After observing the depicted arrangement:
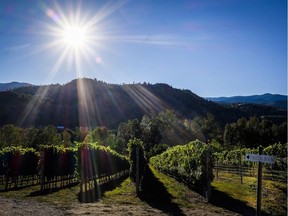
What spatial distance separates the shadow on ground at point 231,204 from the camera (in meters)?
14.9

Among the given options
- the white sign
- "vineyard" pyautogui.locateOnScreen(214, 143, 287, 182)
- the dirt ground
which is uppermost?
the white sign

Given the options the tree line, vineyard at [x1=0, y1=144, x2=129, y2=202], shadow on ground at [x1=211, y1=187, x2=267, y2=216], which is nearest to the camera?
shadow on ground at [x1=211, y1=187, x2=267, y2=216]

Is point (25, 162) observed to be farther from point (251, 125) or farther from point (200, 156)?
point (251, 125)

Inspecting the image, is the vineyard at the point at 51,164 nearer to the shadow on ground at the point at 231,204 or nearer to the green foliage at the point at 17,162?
the green foliage at the point at 17,162

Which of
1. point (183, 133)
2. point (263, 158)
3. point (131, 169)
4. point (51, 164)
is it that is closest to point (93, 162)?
point (51, 164)

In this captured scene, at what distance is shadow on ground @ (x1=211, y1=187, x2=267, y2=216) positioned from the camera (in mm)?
14898

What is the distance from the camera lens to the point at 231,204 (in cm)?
1669

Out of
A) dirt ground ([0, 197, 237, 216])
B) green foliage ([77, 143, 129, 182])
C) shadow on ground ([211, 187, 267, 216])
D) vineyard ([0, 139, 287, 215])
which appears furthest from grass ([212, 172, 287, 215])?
green foliage ([77, 143, 129, 182])

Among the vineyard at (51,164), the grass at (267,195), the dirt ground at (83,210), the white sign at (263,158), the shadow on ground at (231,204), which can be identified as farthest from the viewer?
the vineyard at (51,164)

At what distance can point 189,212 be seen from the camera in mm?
14586

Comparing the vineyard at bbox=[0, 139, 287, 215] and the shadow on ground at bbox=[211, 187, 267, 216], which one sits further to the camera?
the vineyard at bbox=[0, 139, 287, 215]

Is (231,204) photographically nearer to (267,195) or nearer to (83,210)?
(267,195)

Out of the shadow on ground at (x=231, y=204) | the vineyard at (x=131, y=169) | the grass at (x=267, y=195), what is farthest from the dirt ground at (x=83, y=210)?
the vineyard at (x=131, y=169)

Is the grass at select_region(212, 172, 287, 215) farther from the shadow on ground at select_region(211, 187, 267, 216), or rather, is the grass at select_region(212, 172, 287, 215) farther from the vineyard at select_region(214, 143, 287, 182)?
the vineyard at select_region(214, 143, 287, 182)
